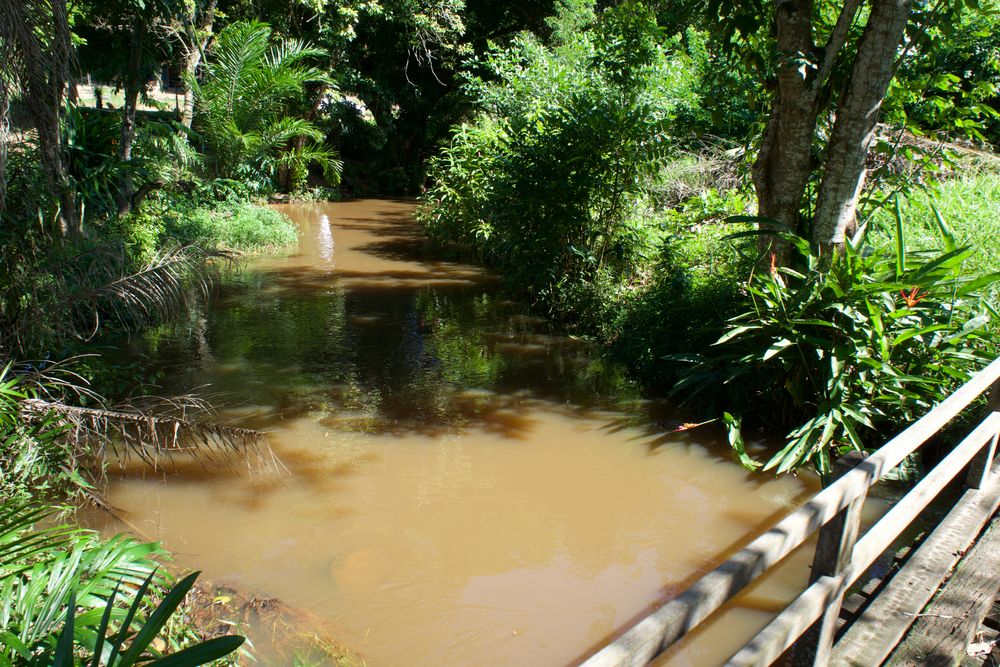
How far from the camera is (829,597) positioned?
2.64m

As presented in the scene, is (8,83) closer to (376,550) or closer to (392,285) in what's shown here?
(376,550)

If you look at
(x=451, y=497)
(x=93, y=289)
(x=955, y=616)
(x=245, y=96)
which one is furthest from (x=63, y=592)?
(x=245, y=96)

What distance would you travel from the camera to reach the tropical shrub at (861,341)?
5.57 meters

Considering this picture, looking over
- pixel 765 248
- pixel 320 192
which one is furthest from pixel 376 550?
pixel 320 192

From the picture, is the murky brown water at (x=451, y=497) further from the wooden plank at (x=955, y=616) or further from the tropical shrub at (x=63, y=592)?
the tropical shrub at (x=63, y=592)

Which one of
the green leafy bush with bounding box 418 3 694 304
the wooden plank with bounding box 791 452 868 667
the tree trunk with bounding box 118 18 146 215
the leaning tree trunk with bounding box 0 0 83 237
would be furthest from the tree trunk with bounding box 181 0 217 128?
the wooden plank with bounding box 791 452 868 667

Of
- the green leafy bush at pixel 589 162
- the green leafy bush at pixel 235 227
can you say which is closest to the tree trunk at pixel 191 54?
the green leafy bush at pixel 235 227

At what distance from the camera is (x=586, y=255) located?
952cm

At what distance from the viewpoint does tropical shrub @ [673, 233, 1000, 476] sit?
18.3 feet

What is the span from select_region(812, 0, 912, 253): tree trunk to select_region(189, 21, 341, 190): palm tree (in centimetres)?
1093

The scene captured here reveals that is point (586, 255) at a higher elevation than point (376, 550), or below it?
higher

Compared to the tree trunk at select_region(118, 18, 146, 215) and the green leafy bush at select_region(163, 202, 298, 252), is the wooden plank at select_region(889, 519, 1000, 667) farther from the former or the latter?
the green leafy bush at select_region(163, 202, 298, 252)

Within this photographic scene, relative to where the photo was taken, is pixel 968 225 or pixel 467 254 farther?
pixel 467 254

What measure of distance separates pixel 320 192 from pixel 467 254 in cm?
862
